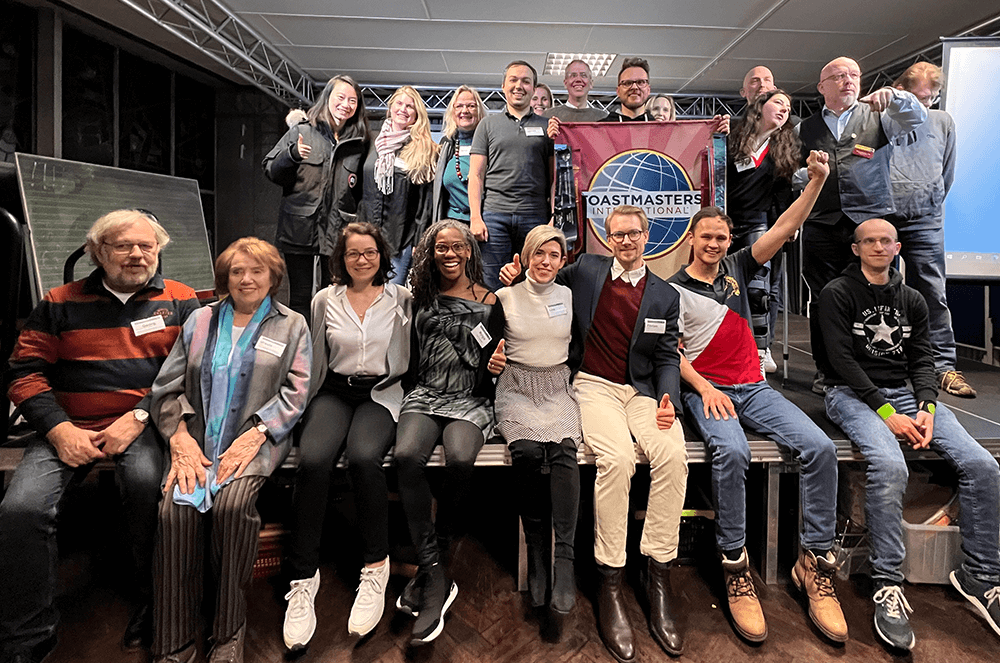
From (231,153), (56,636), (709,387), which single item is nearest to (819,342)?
(709,387)

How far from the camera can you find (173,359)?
6.64 feet

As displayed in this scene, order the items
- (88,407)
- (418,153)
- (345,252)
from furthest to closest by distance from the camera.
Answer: (418,153) → (345,252) → (88,407)

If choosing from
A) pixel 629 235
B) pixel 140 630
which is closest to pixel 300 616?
pixel 140 630

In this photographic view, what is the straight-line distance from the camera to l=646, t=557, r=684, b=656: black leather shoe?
6.43 ft

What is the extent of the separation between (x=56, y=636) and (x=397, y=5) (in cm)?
565

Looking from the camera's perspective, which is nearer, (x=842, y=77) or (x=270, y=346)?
(x=270, y=346)

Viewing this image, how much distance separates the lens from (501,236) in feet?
10.2

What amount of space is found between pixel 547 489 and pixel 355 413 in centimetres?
77

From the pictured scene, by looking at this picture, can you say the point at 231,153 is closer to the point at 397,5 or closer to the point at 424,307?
the point at 397,5

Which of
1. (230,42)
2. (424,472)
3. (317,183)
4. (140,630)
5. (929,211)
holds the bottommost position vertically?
(140,630)

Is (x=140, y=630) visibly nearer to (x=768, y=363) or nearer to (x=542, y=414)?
(x=542, y=414)

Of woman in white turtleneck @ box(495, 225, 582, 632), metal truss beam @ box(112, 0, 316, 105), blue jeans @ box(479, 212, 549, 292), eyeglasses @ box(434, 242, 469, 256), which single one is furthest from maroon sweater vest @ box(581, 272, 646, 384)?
metal truss beam @ box(112, 0, 316, 105)

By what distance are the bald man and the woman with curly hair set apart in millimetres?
1437

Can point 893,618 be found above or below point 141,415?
below
